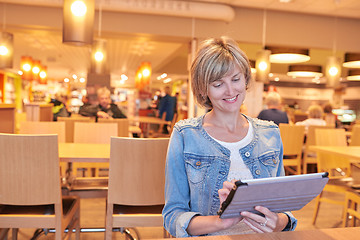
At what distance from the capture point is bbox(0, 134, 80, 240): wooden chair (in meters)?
1.94

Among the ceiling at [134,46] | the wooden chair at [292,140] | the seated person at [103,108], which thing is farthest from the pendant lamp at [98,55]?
the wooden chair at [292,140]

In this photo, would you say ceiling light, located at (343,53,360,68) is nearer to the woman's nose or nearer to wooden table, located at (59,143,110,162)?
wooden table, located at (59,143,110,162)

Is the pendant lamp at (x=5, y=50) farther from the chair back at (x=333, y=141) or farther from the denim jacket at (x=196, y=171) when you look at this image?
the denim jacket at (x=196, y=171)

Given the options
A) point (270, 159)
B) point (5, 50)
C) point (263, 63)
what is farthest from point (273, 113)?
point (270, 159)

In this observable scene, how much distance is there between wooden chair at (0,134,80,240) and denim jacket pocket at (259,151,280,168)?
4.12 ft

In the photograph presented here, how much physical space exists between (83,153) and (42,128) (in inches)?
49.4

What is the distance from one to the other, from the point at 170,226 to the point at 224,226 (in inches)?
8.5

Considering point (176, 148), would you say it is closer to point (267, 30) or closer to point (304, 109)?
point (267, 30)

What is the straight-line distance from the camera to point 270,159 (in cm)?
124

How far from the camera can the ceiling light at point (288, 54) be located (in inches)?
202

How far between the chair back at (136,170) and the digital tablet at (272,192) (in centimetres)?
118

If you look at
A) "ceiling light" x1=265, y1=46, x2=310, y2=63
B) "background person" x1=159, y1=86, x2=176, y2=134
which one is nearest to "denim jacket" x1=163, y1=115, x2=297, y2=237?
"ceiling light" x1=265, y1=46, x2=310, y2=63

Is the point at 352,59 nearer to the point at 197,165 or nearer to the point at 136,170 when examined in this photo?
the point at 136,170

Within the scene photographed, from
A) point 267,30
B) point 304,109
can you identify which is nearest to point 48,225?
point 267,30
